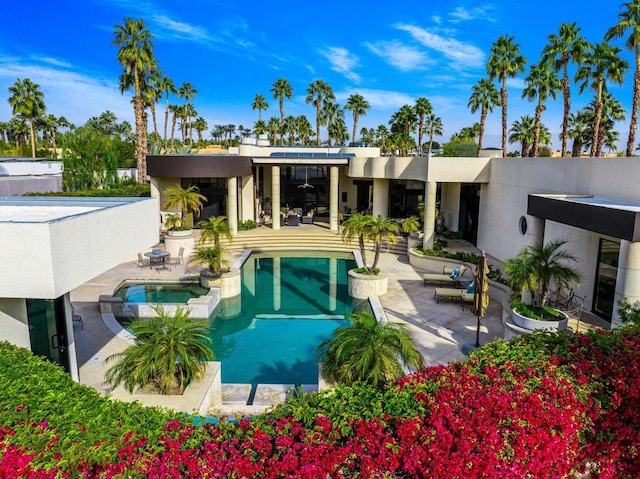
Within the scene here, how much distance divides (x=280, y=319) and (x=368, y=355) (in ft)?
27.4

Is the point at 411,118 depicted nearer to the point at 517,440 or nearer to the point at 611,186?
the point at 611,186

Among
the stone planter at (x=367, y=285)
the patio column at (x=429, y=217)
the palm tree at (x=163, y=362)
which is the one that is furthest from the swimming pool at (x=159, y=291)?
the patio column at (x=429, y=217)

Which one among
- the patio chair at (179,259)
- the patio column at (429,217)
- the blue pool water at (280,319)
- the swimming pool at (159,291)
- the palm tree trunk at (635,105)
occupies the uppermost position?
the palm tree trunk at (635,105)

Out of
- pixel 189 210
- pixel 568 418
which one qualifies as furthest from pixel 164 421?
pixel 189 210

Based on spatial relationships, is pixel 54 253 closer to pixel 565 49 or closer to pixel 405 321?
pixel 405 321

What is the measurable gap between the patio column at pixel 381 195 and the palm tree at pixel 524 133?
24.4m

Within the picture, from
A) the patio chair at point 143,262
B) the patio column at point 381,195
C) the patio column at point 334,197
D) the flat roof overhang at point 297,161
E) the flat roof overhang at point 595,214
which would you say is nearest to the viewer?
the flat roof overhang at point 595,214

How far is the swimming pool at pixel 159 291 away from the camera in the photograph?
18.5 m

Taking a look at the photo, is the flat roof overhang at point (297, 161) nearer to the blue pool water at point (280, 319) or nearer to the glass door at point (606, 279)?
the blue pool water at point (280, 319)

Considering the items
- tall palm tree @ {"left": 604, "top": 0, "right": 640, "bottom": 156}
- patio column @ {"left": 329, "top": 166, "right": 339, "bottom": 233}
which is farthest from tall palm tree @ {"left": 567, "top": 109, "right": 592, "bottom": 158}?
patio column @ {"left": 329, "top": 166, "right": 339, "bottom": 233}

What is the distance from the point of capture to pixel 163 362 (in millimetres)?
9477

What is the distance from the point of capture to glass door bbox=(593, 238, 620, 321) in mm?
14553

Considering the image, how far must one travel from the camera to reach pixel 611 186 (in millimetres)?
14711

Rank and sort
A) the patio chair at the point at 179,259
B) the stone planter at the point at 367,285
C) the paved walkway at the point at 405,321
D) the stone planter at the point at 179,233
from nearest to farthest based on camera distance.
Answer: the paved walkway at the point at 405,321 → the stone planter at the point at 367,285 → the patio chair at the point at 179,259 → the stone planter at the point at 179,233
